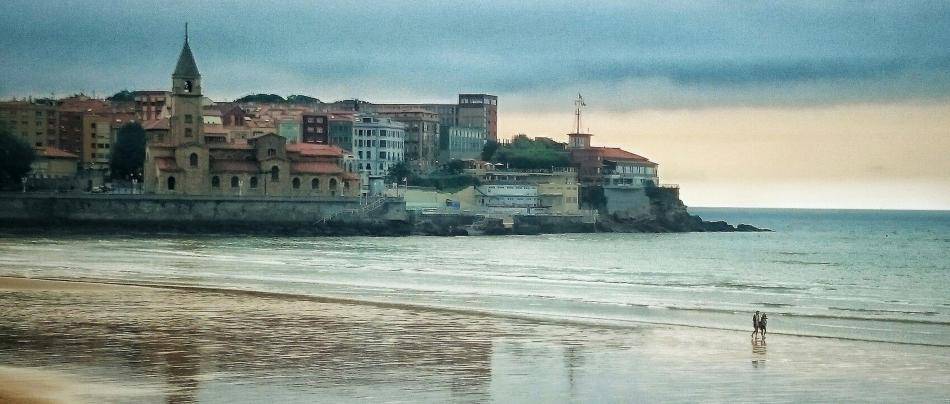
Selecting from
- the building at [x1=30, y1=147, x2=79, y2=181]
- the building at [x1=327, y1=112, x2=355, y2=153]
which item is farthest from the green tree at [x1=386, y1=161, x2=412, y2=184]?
the building at [x1=30, y1=147, x2=79, y2=181]

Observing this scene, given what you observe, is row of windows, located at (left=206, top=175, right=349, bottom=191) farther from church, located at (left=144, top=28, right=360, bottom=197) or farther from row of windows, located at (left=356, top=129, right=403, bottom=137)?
row of windows, located at (left=356, top=129, right=403, bottom=137)

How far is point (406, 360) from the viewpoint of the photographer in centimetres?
2483

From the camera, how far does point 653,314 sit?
1449 inches

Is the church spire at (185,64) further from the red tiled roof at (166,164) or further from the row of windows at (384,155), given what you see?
the row of windows at (384,155)

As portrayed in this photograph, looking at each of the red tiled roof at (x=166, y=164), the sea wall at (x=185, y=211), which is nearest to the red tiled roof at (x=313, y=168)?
the sea wall at (x=185, y=211)

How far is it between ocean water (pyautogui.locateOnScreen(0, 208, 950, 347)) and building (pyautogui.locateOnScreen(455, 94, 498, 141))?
267 ft

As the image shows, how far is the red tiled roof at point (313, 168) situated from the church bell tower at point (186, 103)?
321 inches

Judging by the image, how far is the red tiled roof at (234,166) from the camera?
108 meters

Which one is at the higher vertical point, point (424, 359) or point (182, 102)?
point (182, 102)

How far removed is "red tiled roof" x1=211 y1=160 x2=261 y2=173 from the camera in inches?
4250

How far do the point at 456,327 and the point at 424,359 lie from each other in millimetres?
6055

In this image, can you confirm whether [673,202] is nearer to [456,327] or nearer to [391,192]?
[391,192]

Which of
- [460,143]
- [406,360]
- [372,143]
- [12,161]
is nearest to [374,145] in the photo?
[372,143]

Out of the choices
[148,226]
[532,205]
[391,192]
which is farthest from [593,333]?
[532,205]
